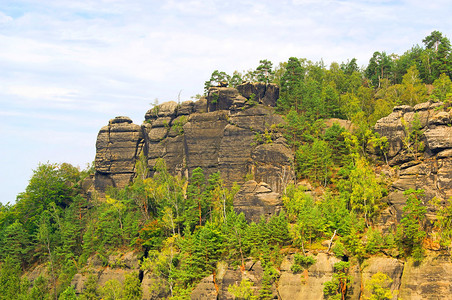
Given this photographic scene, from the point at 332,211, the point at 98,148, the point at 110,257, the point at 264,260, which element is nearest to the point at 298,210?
the point at 332,211

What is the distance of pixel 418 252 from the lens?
44.1m

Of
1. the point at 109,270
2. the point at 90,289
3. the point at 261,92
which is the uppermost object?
the point at 261,92

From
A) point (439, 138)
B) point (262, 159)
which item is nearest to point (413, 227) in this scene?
point (439, 138)

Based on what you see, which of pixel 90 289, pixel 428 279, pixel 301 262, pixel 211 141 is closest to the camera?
pixel 428 279

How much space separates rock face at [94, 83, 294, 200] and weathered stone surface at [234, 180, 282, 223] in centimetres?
338

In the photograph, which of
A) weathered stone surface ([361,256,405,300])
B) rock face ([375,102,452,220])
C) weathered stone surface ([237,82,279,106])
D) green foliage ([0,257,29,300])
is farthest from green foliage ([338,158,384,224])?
green foliage ([0,257,29,300])

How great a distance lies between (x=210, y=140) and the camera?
67.6 meters

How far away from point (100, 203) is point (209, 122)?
80.6ft

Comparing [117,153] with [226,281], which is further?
[117,153]

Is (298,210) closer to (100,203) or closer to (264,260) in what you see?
(264,260)

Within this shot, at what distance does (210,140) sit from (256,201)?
16137 millimetres

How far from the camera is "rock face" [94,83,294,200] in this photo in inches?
2462

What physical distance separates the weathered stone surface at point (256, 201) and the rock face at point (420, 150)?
14629 millimetres

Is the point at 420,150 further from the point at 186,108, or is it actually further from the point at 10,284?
the point at 10,284
